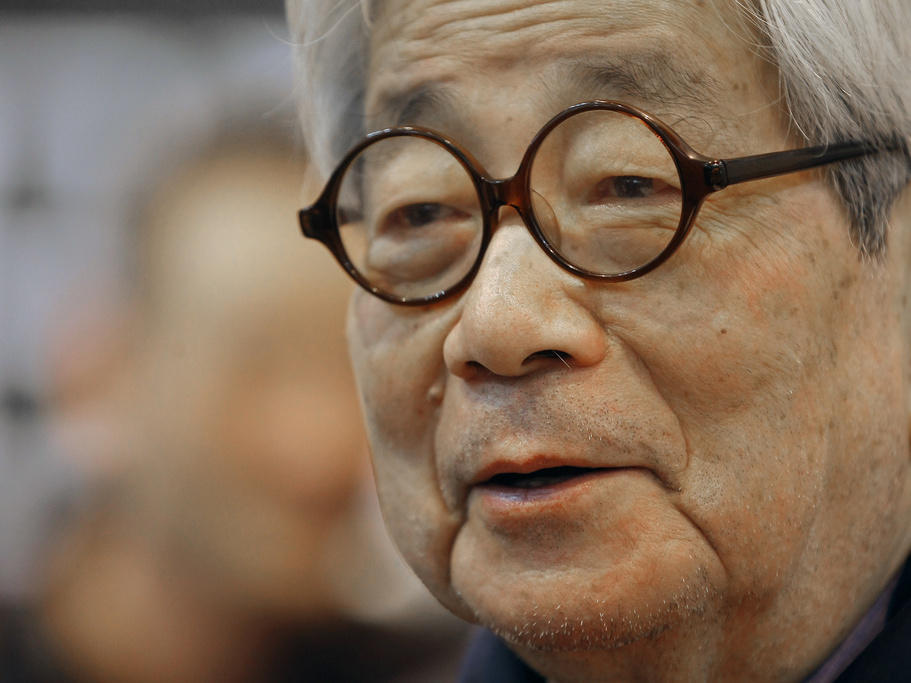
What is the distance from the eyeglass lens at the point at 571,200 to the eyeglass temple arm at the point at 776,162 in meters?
0.05

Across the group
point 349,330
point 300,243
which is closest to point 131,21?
point 300,243

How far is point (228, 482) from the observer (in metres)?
2.66

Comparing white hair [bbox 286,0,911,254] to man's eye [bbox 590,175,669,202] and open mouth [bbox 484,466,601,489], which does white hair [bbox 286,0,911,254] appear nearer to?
man's eye [bbox 590,175,669,202]

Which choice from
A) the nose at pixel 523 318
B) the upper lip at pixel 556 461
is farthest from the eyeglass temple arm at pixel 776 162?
the upper lip at pixel 556 461

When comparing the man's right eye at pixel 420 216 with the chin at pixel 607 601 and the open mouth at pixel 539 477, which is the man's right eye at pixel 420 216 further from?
the chin at pixel 607 601

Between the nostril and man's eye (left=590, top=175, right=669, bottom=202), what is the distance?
0.17m

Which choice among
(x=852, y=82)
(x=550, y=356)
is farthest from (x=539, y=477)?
(x=852, y=82)

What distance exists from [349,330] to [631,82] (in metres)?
0.52

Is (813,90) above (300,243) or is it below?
above

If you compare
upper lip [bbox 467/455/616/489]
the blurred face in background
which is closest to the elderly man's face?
upper lip [bbox 467/455/616/489]

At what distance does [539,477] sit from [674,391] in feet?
0.57

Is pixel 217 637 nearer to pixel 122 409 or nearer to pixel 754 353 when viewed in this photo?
pixel 122 409

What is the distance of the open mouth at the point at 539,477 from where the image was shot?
1057mm

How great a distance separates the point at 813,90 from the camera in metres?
1.05
